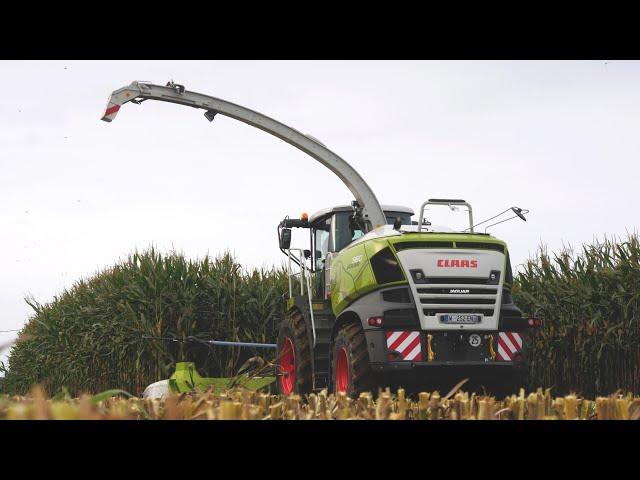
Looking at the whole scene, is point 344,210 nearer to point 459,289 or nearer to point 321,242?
point 321,242

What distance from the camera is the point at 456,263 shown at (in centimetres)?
830

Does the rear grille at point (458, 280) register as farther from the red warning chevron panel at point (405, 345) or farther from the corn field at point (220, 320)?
the corn field at point (220, 320)

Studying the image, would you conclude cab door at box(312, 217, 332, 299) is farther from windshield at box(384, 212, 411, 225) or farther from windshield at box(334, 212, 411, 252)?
windshield at box(384, 212, 411, 225)

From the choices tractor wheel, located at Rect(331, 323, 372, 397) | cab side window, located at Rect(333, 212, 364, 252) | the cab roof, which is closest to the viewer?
tractor wheel, located at Rect(331, 323, 372, 397)

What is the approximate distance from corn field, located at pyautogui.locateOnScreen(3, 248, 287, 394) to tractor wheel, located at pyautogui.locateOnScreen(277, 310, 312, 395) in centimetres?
392

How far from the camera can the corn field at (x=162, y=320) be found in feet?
47.4

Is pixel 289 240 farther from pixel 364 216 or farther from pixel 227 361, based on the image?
pixel 227 361

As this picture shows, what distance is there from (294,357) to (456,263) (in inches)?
106

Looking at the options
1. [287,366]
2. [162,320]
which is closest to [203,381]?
[287,366]

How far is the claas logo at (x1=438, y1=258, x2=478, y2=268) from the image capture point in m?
8.26

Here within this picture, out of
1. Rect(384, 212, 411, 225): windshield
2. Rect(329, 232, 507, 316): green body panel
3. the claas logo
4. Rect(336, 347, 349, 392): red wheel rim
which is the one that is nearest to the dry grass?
Rect(336, 347, 349, 392): red wheel rim

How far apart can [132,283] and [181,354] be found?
87.6 inches

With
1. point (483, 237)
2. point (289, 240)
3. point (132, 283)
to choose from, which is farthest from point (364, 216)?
point (132, 283)
